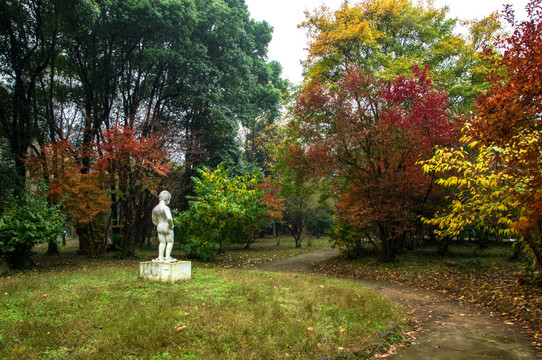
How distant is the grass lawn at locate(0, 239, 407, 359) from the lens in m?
3.81

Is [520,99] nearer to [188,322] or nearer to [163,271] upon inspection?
[188,322]

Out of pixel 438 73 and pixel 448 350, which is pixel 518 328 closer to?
pixel 448 350

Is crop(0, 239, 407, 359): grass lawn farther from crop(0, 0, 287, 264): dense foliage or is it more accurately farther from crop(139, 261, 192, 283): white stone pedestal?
crop(0, 0, 287, 264): dense foliage

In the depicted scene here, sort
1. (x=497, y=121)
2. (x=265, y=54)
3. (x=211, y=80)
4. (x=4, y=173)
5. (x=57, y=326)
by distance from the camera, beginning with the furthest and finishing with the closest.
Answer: (x=265, y=54), (x=211, y=80), (x=4, y=173), (x=57, y=326), (x=497, y=121)

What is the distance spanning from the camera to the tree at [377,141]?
1057 centimetres

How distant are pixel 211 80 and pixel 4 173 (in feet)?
34.2

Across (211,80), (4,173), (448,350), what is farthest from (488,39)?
(4,173)


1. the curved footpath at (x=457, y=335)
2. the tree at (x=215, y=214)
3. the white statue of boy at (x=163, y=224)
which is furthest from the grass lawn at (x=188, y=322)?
Answer: the tree at (x=215, y=214)

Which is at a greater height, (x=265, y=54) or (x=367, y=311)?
(x=265, y=54)

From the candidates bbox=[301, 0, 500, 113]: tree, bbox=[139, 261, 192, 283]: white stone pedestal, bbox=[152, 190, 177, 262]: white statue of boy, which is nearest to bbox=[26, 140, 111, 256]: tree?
bbox=[152, 190, 177, 262]: white statue of boy

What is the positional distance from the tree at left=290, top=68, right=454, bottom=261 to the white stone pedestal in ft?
19.4

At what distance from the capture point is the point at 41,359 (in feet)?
11.5

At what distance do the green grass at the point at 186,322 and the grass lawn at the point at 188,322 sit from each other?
0.01 m

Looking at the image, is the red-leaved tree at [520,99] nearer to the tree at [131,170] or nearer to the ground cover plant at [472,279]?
the ground cover plant at [472,279]
